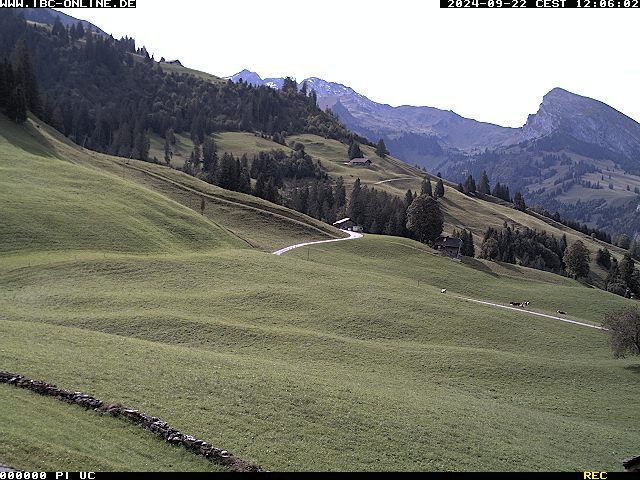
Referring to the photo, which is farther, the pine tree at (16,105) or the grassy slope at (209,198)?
the pine tree at (16,105)

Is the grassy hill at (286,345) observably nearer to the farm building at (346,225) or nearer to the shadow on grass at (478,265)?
the shadow on grass at (478,265)

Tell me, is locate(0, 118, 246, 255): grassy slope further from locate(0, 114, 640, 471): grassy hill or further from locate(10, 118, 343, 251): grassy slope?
locate(10, 118, 343, 251): grassy slope

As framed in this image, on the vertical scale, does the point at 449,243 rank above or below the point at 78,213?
below

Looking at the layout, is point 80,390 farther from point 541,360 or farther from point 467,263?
point 467,263

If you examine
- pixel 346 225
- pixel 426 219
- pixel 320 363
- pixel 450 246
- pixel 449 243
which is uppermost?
pixel 426 219

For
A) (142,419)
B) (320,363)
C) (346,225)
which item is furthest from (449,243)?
(142,419)

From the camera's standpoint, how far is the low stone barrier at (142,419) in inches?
830

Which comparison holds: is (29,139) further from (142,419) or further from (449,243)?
(142,419)

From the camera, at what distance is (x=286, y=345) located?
148ft

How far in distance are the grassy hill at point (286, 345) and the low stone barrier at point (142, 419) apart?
901 mm

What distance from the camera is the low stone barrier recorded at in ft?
69.2

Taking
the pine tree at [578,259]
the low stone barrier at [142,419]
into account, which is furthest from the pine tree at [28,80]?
the pine tree at [578,259]

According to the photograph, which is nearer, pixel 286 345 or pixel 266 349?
pixel 266 349

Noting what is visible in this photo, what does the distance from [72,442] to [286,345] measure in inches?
1023
